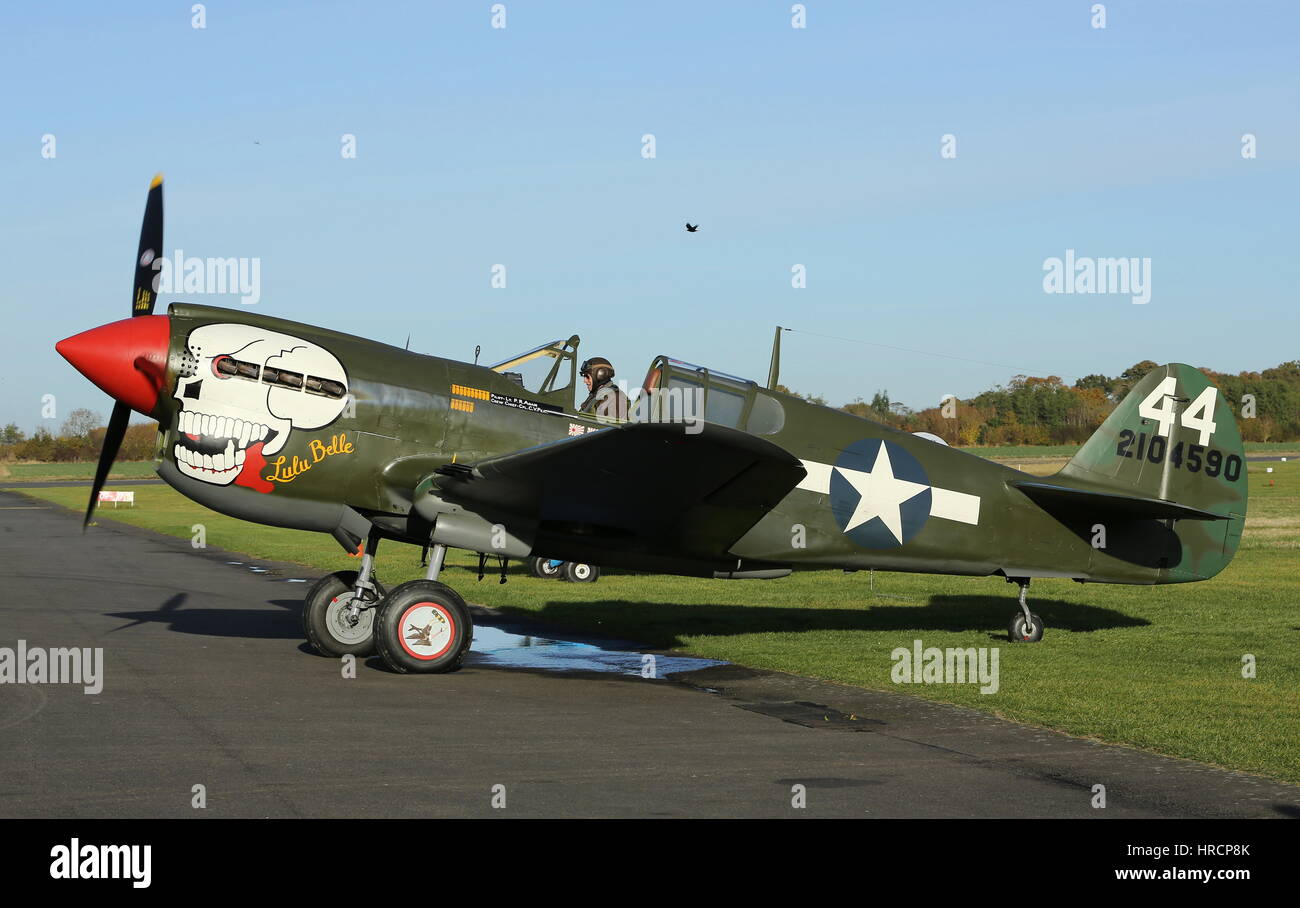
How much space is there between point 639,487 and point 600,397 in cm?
176

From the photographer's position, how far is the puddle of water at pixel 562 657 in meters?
11.2

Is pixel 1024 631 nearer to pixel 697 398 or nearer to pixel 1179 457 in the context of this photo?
pixel 1179 457

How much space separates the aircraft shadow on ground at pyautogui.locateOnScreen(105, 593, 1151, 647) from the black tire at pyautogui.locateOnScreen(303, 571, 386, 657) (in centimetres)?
157

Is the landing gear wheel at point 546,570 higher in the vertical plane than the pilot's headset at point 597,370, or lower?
lower

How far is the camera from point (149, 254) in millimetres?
11312

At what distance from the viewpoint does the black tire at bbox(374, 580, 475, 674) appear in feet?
33.4

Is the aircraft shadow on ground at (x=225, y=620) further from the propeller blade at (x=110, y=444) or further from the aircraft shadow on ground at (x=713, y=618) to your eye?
the propeller blade at (x=110, y=444)

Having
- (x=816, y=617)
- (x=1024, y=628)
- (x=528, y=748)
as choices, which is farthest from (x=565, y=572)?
(x=528, y=748)

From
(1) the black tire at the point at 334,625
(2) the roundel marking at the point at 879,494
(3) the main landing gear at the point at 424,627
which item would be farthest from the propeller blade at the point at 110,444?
(2) the roundel marking at the point at 879,494

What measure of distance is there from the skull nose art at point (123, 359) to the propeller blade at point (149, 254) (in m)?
1.16

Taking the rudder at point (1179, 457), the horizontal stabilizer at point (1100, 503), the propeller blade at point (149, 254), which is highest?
the propeller blade at point (149, 254)
